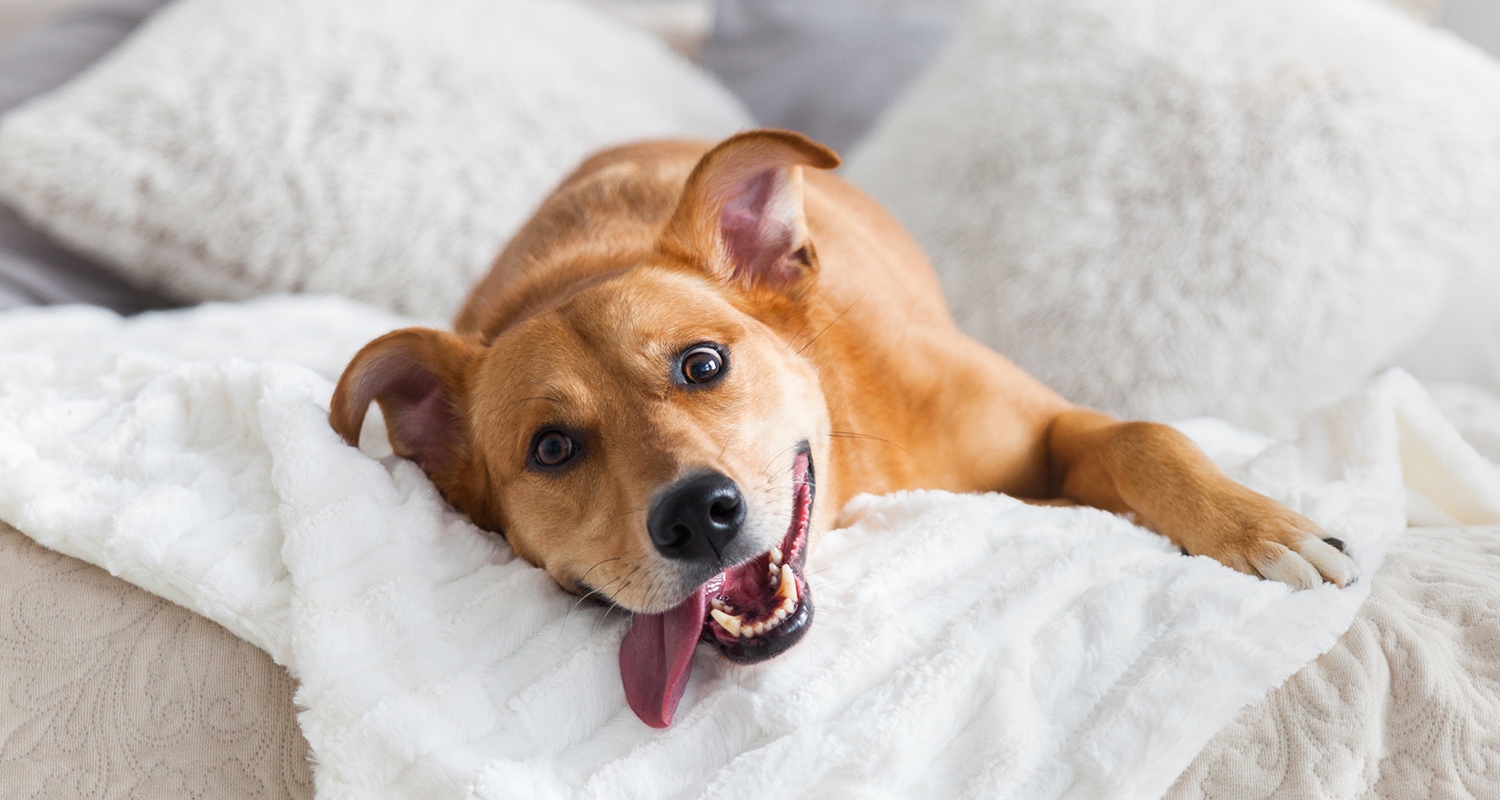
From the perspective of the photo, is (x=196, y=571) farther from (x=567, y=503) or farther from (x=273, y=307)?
(x=273, y=307)

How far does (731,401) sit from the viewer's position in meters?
1.68

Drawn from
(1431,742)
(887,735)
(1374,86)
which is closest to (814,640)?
(887,735)

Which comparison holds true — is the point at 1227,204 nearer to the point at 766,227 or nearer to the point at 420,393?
the point at 766,227

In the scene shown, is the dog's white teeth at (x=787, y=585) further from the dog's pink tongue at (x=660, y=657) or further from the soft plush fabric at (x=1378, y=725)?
the soft plush fabric at (x=1378, y=725)

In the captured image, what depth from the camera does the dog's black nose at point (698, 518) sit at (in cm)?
144

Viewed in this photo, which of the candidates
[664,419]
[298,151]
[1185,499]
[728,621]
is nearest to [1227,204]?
[1185,499]

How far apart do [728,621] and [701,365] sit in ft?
1.51

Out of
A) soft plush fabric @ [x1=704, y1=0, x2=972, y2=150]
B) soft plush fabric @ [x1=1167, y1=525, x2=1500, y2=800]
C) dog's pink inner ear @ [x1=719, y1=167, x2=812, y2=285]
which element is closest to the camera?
soft plush fabric @ [x1=1167, y1=525, x2=1500, y2=800]

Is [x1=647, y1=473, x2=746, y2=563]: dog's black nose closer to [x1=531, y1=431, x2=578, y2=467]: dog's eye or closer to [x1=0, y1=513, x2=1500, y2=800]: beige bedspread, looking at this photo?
[x1=531, y1=431, x2=578, y2=467]: dog's eye

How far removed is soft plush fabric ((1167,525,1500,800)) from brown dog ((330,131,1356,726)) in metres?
0.18

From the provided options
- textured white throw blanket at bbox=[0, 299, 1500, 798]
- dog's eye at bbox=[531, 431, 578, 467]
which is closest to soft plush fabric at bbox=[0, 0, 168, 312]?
textured white throw blanket at bbox=[0, 299, 1500, 798]

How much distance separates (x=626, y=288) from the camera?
5.85ft

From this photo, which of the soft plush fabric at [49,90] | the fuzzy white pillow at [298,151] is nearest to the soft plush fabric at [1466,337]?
the fuzzy white pillow at [298,151]

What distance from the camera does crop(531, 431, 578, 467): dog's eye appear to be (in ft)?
5.51
